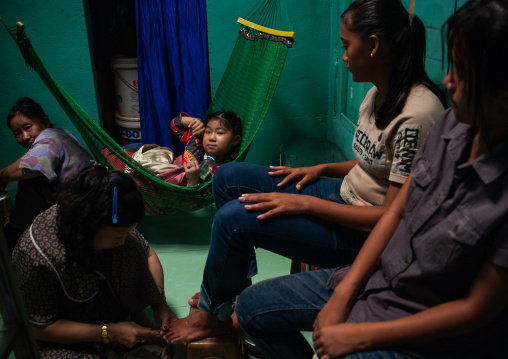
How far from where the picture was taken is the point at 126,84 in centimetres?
311

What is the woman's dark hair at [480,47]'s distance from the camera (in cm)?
68

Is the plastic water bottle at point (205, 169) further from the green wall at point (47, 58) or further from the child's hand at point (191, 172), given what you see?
the green wall at point (47, 58)

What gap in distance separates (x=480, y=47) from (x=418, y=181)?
30cm

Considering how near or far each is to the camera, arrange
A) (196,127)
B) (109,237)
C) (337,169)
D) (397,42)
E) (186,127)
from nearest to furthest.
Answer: (397,42)
(109,237)
(337,169)
(196,127)
(186,127)

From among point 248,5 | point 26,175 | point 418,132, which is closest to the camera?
point 418,132

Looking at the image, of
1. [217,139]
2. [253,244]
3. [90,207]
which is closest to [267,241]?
[253,244]

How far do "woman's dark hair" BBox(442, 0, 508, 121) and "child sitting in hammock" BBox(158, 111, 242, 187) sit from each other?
5.86 ft

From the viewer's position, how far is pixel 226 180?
1350 mm

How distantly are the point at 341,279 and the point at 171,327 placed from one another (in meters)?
0.71

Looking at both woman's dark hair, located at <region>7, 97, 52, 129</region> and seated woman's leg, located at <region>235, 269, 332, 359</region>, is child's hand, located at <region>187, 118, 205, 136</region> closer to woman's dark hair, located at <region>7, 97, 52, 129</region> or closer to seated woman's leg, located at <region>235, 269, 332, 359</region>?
woman's dark hair, located at <region>7, 97, 52, 129</region>

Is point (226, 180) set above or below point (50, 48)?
below

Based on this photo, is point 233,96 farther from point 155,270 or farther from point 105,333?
point 105,333

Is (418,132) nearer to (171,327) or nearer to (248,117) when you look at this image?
(171,327)

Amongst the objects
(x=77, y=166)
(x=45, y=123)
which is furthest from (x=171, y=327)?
(x=45, y=123)
